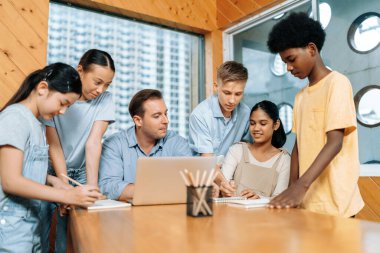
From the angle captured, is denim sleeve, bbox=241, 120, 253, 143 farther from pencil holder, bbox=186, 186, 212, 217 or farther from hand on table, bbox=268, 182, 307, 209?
pencil holder, bbox=186, 186, 212, 217

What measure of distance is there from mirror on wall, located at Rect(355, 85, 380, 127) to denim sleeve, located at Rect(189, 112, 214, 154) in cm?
95

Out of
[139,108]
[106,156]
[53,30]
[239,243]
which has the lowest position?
[239,243]

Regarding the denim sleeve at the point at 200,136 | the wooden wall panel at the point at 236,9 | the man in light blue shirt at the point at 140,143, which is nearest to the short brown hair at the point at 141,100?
the man in light blue shirt at the point at 140,143

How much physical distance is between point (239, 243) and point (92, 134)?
1245mm

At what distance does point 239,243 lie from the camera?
733 millimetres

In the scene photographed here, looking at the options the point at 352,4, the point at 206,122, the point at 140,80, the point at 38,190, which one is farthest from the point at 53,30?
the point at 352,4

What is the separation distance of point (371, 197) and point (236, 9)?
1994mm

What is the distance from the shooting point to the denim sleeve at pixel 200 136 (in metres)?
2.17

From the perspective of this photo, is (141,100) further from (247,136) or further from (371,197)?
(371,197)

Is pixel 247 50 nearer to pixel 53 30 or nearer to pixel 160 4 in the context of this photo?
pixel 160 4

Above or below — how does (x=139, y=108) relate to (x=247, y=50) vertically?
below

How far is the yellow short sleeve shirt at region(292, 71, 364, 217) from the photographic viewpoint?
4.27 ft

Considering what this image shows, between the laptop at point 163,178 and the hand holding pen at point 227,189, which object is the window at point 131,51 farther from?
the laptop at point 163,178

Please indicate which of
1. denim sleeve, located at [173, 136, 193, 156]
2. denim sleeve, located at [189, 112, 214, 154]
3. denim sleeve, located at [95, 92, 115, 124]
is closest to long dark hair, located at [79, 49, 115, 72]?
denim sleeve, located at [95, 92, 115, 124]
